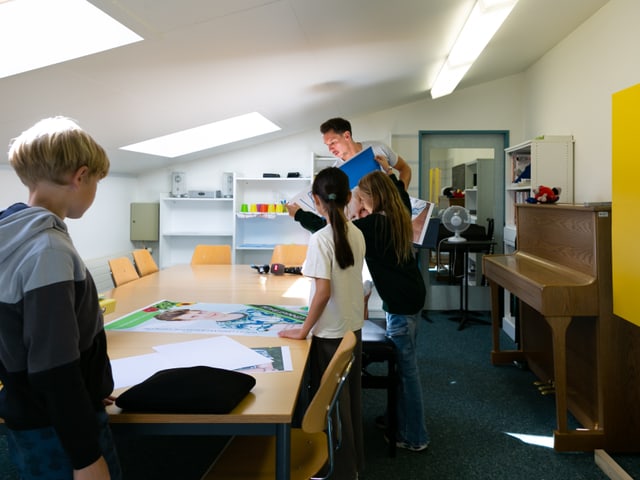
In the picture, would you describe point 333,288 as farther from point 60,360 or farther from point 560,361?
point 560,361

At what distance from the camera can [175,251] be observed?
614cm

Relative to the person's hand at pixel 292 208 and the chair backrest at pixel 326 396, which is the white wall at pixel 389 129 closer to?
the person's hand at pixel 292 208

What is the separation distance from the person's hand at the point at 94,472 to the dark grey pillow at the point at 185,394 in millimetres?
245

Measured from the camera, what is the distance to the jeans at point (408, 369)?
254cm

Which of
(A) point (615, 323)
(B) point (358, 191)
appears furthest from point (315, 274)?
(A) point (615, 323)

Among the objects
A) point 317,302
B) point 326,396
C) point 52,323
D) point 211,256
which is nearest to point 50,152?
point 52,323

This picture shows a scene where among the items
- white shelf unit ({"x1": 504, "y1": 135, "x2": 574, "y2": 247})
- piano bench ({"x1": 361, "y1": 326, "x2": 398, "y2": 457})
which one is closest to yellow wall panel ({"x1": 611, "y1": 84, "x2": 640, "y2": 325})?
piano bench ({"x1": 361, "y1": 326, "x2": 398, "y2": 457})

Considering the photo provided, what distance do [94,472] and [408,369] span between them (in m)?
1.81

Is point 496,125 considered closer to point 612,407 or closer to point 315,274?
point 612,407

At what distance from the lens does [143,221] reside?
19.5 ft

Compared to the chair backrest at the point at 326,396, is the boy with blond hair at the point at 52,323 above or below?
above

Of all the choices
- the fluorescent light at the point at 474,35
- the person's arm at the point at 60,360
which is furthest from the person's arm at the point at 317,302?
the fluorescent light at the point at 474,35

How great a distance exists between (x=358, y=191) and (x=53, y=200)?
158cm

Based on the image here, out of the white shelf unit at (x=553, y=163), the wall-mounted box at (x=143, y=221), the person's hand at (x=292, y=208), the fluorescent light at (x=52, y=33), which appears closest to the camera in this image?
the fluorescent light at (x=52, y=33)
